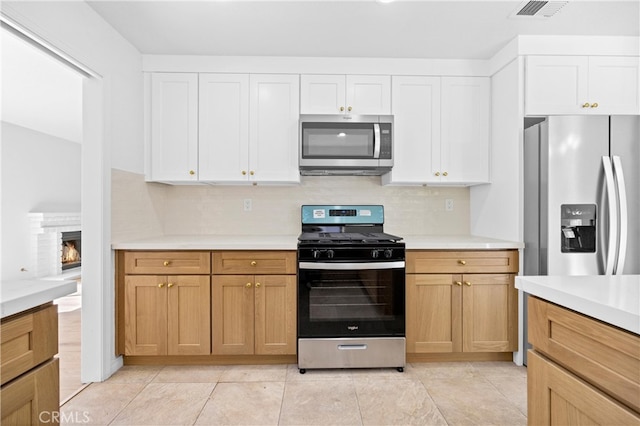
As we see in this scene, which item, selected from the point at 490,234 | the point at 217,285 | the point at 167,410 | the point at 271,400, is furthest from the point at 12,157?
the point at 490,234

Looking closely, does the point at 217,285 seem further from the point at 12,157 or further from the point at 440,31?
the point at 12,157

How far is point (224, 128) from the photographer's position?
2.84 meters

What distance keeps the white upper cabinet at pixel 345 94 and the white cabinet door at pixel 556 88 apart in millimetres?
1073

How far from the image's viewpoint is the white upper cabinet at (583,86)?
2525 mm

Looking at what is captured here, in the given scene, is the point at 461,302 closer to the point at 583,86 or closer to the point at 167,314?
the point at 583,86

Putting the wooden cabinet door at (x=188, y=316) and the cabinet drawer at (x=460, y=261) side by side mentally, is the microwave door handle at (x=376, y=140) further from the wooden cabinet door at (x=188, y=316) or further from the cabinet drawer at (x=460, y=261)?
the wooden cabinet door at (x=188, y=316)

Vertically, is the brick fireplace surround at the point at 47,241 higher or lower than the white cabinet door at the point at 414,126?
lower

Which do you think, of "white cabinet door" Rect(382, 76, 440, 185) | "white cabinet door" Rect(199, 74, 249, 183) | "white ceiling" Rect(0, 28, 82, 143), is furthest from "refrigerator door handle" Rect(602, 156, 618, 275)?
"white ceiling" Rect(0, 28, 82, 143)

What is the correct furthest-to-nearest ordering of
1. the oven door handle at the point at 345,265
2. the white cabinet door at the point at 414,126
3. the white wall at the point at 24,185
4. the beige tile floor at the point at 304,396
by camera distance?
the white wall at the point at 24,185 < the white cabinet door at the point at 414,126 < the oven door handle at the point at 345,265 < the beige tile floor at the point at 304,396

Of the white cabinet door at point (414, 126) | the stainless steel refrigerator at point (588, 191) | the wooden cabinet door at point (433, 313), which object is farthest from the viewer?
the white cabinet door at point (414, 126)

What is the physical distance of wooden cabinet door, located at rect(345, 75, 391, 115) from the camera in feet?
9.33

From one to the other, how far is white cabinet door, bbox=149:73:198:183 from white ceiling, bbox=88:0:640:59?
0.25 m

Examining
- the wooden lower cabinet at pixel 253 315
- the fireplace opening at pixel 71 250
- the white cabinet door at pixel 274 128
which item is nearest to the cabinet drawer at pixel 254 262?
the wooden lower cabinet at pixel 253 315

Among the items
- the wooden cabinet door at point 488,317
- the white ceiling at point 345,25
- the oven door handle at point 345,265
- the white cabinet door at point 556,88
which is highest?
the white ceiling at point 345,25
